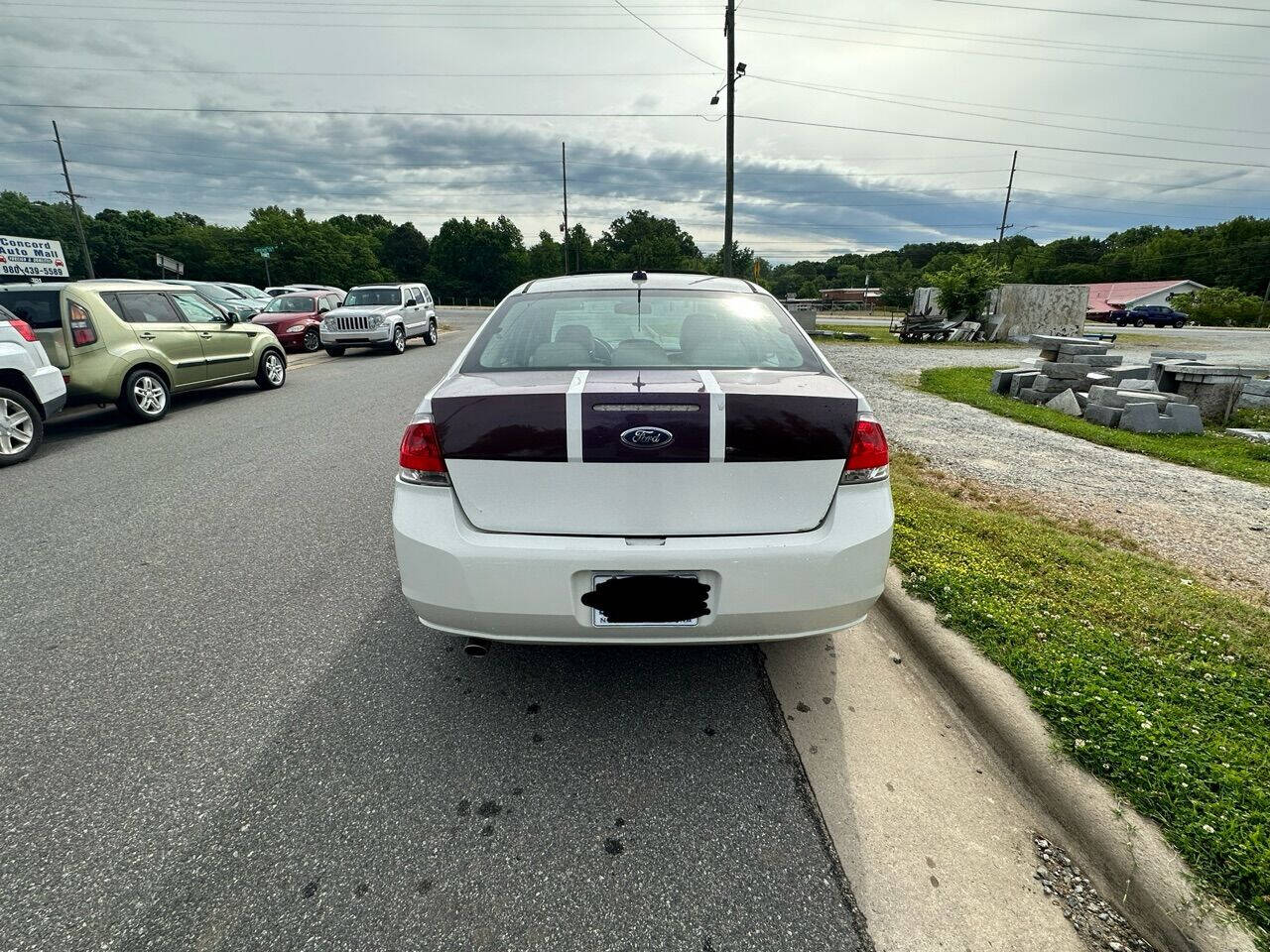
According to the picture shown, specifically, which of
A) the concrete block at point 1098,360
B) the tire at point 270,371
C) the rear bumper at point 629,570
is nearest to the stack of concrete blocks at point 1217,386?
the concrete block at point 1098,360

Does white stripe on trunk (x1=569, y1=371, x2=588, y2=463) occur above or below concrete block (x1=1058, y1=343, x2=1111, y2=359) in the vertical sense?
above

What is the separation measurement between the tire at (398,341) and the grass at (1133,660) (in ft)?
47.3

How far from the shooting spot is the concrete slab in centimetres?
156

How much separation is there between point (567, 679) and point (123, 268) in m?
93.0

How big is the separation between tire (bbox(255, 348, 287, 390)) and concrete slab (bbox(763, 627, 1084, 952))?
10.4 meters

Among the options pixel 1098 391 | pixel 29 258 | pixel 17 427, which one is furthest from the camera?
pixel 29 258

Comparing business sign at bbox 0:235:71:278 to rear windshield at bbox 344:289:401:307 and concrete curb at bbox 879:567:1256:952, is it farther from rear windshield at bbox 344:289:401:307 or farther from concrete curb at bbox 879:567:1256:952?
concrete curb at bbox 879:567:1256:952

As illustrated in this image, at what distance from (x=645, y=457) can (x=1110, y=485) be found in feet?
15.9

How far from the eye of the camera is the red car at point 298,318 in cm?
1543

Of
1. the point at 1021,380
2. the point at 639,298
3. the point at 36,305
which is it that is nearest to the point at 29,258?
the point at 36,305

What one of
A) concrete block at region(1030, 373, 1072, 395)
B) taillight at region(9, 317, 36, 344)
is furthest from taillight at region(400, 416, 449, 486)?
concrete block at region(1030, 373, 1072, 395)

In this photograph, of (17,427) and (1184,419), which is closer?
(17,427)

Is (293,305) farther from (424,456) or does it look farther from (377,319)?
(424,456)

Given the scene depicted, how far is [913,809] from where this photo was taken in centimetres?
191
